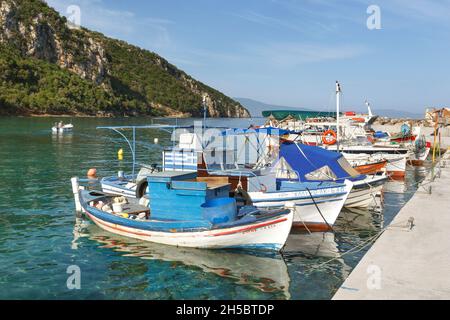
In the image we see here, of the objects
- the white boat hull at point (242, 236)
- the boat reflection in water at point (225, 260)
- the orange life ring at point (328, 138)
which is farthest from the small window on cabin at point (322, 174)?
the orange life ring at point (328, 138)

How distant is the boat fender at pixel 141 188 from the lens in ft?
63.7

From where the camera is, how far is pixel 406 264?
11.7m

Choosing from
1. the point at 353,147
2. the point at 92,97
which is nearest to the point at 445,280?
the point at 353,147

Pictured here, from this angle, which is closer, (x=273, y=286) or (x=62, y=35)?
(x=273, y=286)

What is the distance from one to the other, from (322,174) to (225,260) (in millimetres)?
8482

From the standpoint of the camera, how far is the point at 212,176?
20188mm

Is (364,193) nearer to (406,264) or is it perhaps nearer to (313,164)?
(313,164)

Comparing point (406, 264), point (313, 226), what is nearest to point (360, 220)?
point (313, 226)

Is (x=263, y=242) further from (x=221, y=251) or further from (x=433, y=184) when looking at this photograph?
(x=433, y=184)

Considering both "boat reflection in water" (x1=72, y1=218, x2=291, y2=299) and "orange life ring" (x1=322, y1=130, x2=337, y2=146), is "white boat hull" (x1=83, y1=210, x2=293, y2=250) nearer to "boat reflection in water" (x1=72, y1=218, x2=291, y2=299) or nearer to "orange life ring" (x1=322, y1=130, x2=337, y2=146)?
"boat reflection in water" (x1=72, y1=218, x2=291, y2=299)

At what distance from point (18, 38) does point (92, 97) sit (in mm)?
36440

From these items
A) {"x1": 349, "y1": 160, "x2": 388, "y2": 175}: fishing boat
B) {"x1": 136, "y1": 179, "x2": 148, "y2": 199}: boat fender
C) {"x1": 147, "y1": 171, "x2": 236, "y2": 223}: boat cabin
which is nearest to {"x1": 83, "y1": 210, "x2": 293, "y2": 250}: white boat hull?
{"x1": 147, "y1": 171, "x2": 236, "y2": 223}: boat cabin

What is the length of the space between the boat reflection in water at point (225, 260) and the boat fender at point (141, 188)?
8.65 ft

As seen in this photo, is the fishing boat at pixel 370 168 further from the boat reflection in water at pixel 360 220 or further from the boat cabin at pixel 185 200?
the boat cabin at pixel 185 200
